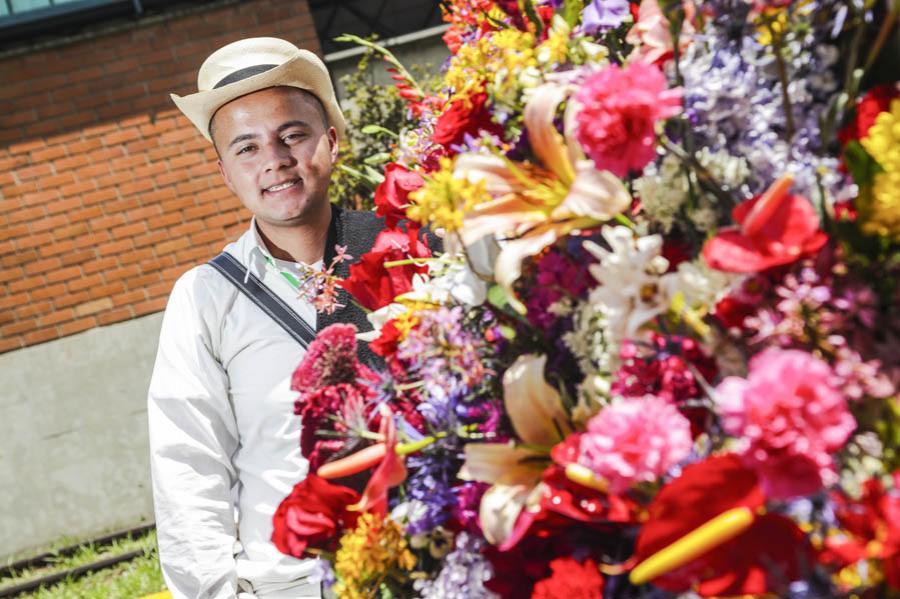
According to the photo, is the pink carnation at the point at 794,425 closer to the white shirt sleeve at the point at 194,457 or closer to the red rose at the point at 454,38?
the red rose at the point at 454,38

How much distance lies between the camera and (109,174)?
5898 millimetres

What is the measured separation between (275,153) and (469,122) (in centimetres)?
105

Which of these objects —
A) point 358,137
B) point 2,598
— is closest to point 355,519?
point 358,137

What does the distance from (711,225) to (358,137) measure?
4.87 m

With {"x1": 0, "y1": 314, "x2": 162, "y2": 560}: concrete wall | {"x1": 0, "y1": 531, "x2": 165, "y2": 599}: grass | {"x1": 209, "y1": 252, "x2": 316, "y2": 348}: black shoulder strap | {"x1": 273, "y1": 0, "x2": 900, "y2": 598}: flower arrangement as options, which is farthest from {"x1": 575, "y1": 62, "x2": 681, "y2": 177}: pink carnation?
{"x1": 0, "y1": 314, "x2": 162, "y2": 560}: concrete wall

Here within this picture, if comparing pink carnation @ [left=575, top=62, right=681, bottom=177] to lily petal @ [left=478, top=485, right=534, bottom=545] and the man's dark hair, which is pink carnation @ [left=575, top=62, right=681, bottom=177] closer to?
lily petal @ [left=478, top=485, right=534, bottom=545]

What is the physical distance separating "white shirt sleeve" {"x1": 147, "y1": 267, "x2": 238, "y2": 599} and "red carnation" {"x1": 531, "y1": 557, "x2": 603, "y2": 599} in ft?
3.96

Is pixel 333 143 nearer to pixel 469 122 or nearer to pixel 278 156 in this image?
pixel 278 156

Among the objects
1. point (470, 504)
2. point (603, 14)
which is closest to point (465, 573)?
point (470, 504)

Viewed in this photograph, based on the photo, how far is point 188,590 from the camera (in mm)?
1775

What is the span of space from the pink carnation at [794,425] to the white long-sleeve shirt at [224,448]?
1.32 metres

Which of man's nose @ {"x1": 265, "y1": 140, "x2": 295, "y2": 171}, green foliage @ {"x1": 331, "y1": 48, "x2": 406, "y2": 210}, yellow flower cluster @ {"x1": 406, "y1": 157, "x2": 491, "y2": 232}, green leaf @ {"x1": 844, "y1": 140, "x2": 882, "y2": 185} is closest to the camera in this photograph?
green leaf @ {"x1": 844, "y1": 140, "x2": 882, "y2": 185}

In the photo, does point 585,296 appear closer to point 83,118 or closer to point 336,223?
point 336,223

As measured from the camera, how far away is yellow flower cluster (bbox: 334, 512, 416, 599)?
909 millimetres
